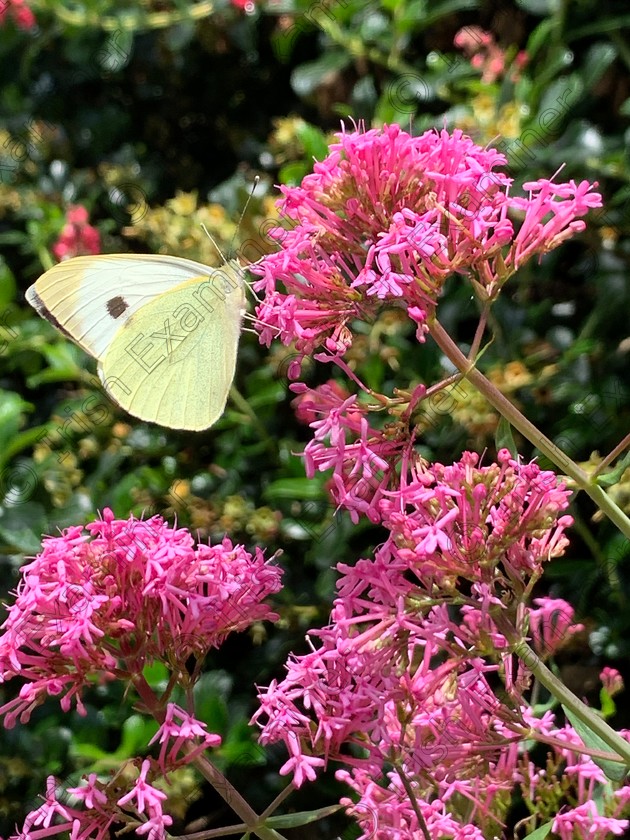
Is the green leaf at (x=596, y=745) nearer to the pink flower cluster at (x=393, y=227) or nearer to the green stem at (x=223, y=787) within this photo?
the green stem at (x=223, y=787)

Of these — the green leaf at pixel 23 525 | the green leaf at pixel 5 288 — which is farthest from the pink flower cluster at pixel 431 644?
the green leaf at pixel 5 288

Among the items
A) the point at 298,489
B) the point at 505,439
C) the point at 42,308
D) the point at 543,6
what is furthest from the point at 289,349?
the point at 505,439

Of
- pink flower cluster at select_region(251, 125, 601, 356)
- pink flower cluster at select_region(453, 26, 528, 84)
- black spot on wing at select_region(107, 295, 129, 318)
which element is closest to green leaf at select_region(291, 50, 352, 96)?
pink flower cluster at select_region(453, 26, 528, 84)

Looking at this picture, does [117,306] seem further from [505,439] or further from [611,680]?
[611,680]

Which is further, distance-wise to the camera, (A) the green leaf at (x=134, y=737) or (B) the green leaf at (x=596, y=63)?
(B) the green leaf at (x=596, y=63)

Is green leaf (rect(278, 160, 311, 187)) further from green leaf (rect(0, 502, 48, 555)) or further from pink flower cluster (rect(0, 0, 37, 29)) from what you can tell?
pink flower cluster (rect(0, 0, 37, 29))

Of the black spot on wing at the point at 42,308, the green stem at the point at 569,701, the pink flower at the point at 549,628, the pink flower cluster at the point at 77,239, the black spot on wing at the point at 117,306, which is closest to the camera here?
the green stem at the point at 569,701
